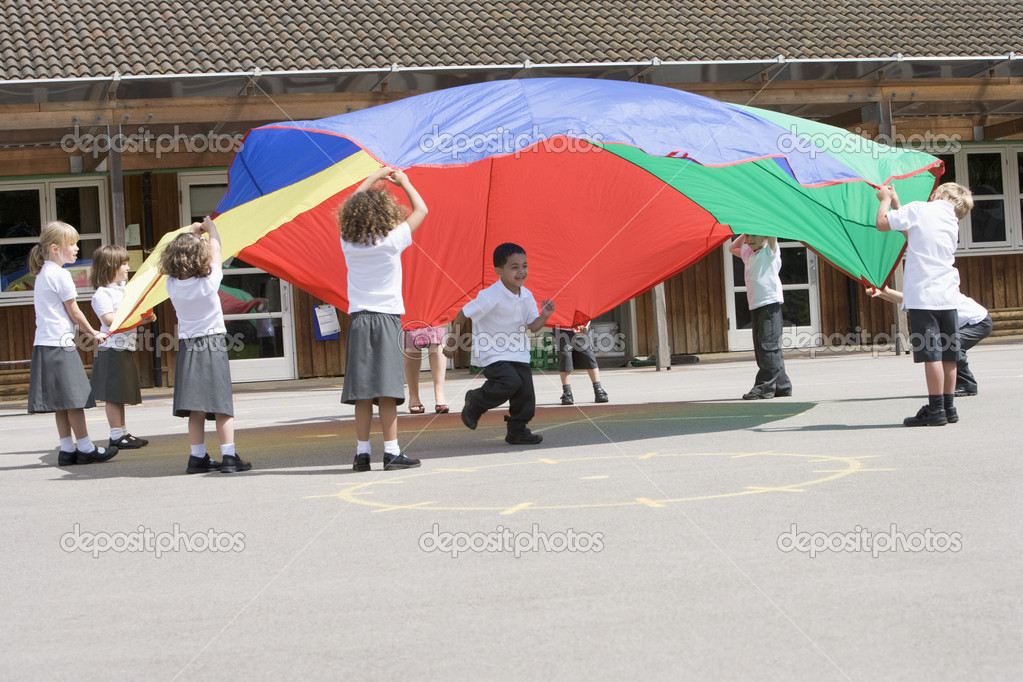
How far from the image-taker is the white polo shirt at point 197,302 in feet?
24.3

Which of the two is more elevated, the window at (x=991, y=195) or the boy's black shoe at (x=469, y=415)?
the window at (x=991, y=195)

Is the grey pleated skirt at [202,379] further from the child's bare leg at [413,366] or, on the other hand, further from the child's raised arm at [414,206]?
the child's bare leg at [413,366]

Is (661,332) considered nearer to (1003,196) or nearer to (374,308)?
(1003,196)

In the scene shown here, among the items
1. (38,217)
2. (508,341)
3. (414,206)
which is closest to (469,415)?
(508,341)

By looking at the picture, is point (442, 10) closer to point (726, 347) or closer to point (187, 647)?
point (726, 347)

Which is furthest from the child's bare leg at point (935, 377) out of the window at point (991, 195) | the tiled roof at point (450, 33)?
the window at point (991, 195)

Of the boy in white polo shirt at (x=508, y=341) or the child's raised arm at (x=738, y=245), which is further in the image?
the child's raised arm at (x=738, y=245)

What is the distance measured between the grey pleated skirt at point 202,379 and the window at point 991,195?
15325 millimetres

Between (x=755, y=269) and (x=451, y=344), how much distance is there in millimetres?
7817

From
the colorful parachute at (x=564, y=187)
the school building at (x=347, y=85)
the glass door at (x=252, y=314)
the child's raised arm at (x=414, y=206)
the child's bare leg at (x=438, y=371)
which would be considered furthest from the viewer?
the glass door at (x=252, y=314)

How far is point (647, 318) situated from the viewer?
18.5 metres

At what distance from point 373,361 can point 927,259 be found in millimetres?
3788

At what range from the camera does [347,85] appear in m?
15.2

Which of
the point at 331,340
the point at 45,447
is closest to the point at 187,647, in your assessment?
the point at 45,447
